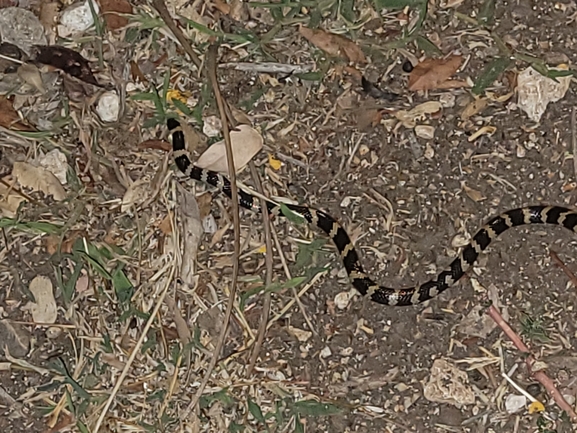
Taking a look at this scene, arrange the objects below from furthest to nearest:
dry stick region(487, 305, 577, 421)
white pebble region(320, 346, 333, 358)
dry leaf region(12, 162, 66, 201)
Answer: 1. dry leaf region(12, 162, 66, 201)
2. white pebble region(320, 346, 333, 358)
3. dry stick region(487, 305, 577, 421)

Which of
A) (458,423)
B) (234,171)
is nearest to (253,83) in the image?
(234,171)

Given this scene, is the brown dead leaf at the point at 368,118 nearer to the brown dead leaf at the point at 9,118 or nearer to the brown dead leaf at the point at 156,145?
the brown dead leaf at the point at 156,145

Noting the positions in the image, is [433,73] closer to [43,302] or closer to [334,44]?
[334,44]

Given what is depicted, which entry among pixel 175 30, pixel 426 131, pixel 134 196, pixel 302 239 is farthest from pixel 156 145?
pixel 426 131

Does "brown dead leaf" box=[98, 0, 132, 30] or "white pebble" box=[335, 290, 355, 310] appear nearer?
"white pebble" box=[335, 290, 355, 310]

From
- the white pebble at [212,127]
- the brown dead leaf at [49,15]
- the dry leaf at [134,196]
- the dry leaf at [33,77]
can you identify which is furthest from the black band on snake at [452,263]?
the brown dead leaf at [49,15]

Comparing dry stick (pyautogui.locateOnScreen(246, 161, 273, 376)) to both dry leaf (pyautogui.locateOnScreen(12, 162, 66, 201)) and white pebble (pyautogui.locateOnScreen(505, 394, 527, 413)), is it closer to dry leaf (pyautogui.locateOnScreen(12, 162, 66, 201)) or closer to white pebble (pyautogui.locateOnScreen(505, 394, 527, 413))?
dry leaf (pyautogui.locateOnScreen(12, 162, 66, 201))

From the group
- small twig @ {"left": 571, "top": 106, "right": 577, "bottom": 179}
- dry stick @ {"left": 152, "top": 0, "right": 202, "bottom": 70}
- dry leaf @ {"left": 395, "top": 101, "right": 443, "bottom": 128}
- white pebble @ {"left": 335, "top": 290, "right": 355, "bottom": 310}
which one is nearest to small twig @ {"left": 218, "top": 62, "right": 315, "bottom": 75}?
dry stick @ {"left": 152, "top": 0, "right": 202, "bottom": 70}

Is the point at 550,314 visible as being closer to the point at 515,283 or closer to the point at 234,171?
the point at 515,283
